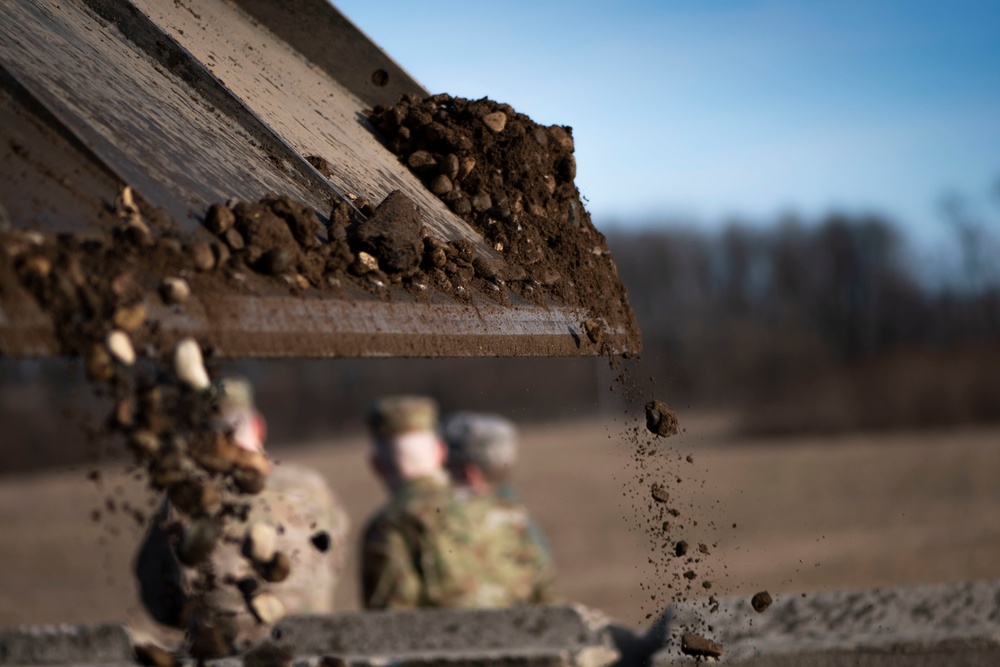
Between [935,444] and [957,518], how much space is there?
8.07 meters

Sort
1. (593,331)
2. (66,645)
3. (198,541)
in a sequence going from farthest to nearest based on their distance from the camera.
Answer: (66,645) → (593,331) → (198,541)

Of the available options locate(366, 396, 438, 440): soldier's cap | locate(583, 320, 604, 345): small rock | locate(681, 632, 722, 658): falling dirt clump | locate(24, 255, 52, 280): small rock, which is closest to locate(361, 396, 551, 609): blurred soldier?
locate(366, 396, 438, 440): soldier's cap

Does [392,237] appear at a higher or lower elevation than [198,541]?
higher

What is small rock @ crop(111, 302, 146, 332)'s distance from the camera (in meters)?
1.56

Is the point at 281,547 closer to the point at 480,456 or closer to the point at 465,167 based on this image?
the point at 465,167

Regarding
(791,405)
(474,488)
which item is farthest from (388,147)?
(791,405)

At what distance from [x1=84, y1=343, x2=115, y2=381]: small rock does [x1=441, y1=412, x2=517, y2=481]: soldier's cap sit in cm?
428

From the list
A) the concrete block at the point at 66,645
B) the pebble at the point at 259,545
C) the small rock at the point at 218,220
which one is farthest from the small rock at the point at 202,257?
the concrete block at the point at 66,645

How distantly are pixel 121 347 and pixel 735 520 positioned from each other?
1523cm

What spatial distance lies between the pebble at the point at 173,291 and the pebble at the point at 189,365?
0.08 meters

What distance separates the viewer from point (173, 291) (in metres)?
1.64

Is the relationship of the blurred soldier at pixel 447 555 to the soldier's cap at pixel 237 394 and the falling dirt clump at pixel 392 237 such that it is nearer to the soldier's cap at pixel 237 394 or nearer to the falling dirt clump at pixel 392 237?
the soldier's cap at pixel 237 394

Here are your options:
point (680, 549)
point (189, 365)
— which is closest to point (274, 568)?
point (189, 365)

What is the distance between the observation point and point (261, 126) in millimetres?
2436
